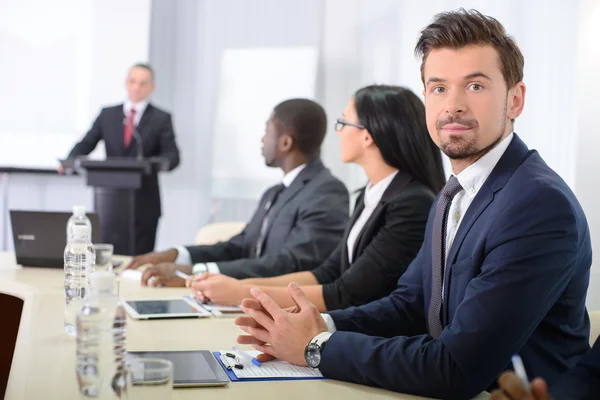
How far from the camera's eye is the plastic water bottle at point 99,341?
3.67 ft

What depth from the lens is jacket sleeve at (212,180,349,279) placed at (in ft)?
→ 9.44

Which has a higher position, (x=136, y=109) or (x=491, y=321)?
(x=136, y=109)

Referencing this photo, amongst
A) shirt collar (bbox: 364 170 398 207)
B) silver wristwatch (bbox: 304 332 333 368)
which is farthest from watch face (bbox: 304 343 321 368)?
shirt collar (bbox: 364 170 398 207)

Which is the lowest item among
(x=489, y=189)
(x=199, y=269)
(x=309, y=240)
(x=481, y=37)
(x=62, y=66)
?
(x=199, y=269)

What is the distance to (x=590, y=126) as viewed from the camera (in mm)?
2443

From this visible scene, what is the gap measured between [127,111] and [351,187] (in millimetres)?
1983

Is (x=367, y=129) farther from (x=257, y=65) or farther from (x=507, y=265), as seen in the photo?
(x=257, y=65)

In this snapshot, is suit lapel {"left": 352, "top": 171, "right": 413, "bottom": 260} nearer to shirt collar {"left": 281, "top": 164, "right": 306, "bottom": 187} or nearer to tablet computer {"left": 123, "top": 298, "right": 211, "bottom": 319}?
tablet computer {"left": 123, "top": 298, "right": 211, "bottom": 319}

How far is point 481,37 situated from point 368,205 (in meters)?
1.04

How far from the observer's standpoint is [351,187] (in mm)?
5449

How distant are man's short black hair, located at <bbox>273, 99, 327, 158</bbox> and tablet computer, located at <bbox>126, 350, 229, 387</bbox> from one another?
1796 millimetres

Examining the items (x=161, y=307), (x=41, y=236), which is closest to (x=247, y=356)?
(x=161, y=307)

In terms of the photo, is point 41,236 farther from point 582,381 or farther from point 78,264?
point 582,381

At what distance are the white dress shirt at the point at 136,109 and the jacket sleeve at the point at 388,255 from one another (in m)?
3.85
